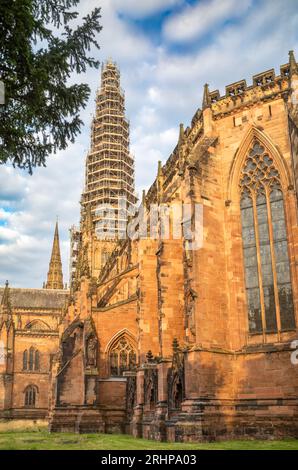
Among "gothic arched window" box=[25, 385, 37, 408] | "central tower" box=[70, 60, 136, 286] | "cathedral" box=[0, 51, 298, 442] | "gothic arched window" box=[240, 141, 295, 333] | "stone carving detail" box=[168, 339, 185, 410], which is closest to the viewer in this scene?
"cathedral" box=[0, 51, 298, 442]

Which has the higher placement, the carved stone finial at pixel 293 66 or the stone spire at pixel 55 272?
the stone spire at pixel 55 272

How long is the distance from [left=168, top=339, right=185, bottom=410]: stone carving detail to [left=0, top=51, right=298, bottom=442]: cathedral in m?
0.05

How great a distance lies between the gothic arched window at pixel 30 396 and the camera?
4523 cm

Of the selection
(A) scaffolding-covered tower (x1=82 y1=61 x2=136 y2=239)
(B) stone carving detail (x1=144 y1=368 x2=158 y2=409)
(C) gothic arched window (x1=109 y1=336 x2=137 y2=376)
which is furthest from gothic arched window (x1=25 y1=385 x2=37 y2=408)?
(B) stone carving detail (x1=144 y1=368 x2=158 y2=409)

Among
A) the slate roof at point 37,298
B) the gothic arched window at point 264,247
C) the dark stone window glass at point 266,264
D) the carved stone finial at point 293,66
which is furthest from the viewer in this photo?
the slate roof at point 37,298

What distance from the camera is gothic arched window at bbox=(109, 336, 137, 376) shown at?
2434 cm

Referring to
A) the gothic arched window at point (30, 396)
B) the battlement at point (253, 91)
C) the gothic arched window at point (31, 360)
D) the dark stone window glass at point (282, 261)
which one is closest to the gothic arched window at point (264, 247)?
the dark stone window glass at point (282, 261)

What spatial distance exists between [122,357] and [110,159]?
34051 millimetres

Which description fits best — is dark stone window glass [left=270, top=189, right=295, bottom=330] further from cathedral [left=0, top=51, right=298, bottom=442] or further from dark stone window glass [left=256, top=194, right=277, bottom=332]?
dark stone window glass [left=256, top=194, right=277, bottom=332]

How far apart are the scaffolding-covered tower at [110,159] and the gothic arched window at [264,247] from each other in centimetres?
3525

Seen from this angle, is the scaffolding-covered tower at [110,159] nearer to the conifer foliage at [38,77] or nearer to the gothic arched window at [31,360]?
the gothic arched window at [31,360]

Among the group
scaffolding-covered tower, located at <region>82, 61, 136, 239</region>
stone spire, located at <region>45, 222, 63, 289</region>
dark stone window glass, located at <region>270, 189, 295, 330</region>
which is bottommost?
dark stone window glass, located at <region>270, 189, 295, 330</region>

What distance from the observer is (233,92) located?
1881 centimetres

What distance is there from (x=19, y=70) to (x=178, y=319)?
485 inches
